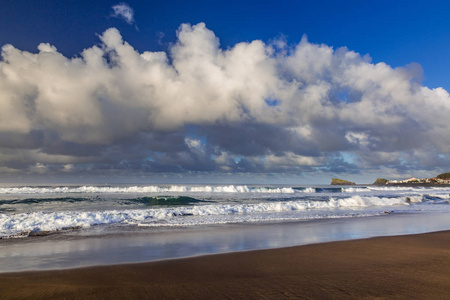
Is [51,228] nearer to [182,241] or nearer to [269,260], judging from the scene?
[182,241]

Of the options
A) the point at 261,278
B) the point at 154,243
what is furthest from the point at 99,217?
the point at 261,278

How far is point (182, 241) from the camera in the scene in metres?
9.29

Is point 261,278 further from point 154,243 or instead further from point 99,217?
point 99,217

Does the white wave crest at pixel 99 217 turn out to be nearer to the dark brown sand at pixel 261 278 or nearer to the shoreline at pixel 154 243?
the shoreline at pixel 154 243

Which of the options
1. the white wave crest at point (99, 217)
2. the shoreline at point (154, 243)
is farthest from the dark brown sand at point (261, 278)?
the white wave crest at point (99, 217)

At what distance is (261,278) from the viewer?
209 inches

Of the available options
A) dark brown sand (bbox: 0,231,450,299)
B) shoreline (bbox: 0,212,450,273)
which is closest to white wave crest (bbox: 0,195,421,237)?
shoreline (bbox: 0,212,450,273)

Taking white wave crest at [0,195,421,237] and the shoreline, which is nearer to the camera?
the shoreline

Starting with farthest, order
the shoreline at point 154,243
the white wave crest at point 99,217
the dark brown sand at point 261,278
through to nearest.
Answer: the white wave crest at point 99,217
the shoreline at point 154,243
the dark brown sand at point 261,278

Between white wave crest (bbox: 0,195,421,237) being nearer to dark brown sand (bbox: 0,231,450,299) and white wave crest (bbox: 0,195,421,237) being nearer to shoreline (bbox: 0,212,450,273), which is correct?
shoreline (bbox: 0,212,450,273)

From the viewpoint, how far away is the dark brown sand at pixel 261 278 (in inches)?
177

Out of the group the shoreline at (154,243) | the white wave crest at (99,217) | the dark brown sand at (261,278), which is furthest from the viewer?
the white wave crest at (99,217)

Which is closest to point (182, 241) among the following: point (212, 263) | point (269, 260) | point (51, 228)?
point (212, 263)

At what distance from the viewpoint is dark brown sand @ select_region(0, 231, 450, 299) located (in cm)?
451
